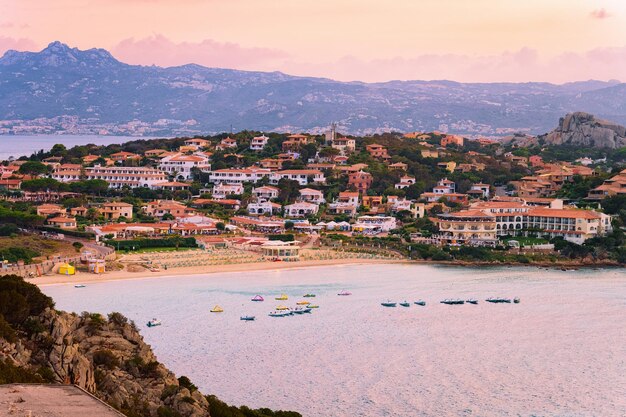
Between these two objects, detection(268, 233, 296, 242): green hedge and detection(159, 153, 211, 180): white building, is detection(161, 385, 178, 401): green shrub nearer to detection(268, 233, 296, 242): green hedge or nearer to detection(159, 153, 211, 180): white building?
detection(268, 233, 296, 242): green hedge

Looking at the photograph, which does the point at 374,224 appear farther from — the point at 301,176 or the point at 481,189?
the point at 481,189

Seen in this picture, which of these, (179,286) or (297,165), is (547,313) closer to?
(179,286)

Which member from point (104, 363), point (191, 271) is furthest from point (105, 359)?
point (191, 271)

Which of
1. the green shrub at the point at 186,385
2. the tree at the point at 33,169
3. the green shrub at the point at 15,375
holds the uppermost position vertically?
the tree at the point at 33,169

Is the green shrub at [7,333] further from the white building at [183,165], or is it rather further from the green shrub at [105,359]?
the white building at [183,165]

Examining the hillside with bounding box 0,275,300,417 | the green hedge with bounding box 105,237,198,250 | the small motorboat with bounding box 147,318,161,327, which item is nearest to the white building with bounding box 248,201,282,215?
the green hedge with bounding box 105,237,198,250

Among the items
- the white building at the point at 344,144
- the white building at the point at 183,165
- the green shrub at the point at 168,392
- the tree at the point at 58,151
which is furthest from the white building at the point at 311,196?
the green shrub at the point at 168,392

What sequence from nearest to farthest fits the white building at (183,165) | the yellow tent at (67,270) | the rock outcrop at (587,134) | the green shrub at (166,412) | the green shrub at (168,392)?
the green shrub at (166,412), the green shrub at (168,392), the yellow tent at (67,270), the white building at (183,165), the rock outcrop at (587,134)
